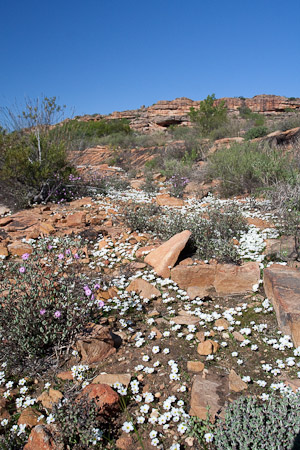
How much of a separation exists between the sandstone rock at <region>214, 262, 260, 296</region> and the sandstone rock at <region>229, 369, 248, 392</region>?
1.30 meters

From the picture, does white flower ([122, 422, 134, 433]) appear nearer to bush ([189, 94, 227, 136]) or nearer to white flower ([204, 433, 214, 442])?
white flower ([204, 433, 214, 442])

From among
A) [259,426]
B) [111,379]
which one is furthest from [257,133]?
[259,426]

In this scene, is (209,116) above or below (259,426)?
above

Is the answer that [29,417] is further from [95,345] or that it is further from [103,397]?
[95,345]

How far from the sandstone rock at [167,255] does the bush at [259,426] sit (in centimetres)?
214

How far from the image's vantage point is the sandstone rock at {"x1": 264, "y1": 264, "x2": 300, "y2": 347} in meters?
2.58

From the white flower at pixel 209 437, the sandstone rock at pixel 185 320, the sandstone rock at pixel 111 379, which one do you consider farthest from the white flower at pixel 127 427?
the sandstone rock at pixel 185 320

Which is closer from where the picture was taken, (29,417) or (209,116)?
(29,417)

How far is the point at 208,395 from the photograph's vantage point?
2053 mm

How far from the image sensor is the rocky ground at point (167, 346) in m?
1.98

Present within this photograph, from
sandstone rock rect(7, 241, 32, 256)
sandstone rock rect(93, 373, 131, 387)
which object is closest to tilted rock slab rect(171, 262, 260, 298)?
sandstone rock rect(93, 373, 131, 387)

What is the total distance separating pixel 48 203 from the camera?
25.1 ft

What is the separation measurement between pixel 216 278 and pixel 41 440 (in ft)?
7.65

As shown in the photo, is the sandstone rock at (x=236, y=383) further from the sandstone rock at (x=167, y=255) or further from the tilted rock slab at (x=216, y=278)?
the sandstone rock at (x=167, y=255)
